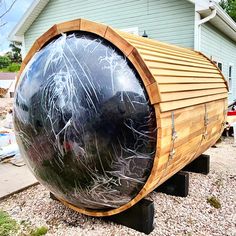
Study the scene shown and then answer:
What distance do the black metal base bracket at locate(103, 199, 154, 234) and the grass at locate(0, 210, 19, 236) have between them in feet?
3.65

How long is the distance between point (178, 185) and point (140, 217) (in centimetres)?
98

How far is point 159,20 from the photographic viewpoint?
812 centimetres

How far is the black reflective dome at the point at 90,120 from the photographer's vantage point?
2059 mm

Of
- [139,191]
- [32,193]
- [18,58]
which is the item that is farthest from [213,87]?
[18,58]

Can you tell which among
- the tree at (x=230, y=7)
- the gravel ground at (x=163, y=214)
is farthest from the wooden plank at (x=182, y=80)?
the tree at (x=230, y=7)

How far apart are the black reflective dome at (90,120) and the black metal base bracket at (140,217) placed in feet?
1.11

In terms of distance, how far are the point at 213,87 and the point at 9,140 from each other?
14.0 feet

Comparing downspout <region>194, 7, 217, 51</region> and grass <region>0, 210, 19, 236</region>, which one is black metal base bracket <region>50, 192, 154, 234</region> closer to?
grass <region>0, 210, 19, 236</region>

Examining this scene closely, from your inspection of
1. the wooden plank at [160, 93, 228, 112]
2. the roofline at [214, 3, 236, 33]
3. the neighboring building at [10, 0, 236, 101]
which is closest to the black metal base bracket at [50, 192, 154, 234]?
the wooden plank at [160, 93, 228, 112]

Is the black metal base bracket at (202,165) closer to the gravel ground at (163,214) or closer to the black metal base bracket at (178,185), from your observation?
the gravel ground at (163,214)

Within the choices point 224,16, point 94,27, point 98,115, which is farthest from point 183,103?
point 224,16

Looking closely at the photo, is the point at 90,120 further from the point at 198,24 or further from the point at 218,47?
the point at 218,47

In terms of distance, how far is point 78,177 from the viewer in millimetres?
2232

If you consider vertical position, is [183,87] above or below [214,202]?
above
